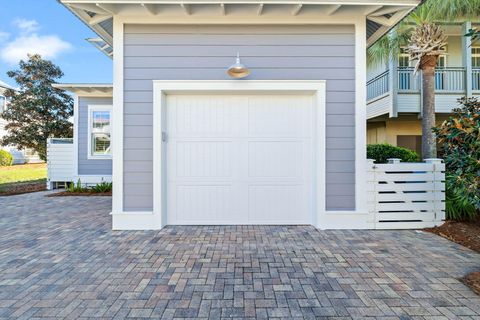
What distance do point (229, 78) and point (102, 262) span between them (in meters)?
3.09

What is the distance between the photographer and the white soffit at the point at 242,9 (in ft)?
12.0

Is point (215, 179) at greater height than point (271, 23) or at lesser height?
lesser

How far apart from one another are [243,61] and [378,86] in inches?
294

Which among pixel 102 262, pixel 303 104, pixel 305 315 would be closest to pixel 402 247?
pixel 305 315

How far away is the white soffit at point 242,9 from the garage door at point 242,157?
1.28m

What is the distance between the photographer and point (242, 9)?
392 centimetres

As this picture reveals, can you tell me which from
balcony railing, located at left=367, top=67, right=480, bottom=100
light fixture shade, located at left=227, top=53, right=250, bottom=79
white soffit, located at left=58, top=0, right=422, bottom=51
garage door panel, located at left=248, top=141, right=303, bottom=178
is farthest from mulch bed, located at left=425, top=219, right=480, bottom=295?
balcony railing, located at left=367, top=67, right=480, bottom=100

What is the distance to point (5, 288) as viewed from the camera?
2.42 meters

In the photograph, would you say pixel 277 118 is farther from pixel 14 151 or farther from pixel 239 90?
pixel 14 151

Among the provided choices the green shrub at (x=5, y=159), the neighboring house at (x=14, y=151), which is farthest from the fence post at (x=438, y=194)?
the neighboring house at (x=14, y=151)

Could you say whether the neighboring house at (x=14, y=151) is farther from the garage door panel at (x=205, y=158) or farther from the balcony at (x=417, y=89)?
the balcony at (x=417, y=89)

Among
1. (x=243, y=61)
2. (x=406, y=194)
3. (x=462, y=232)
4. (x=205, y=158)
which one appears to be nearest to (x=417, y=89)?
(x=406, y=194)

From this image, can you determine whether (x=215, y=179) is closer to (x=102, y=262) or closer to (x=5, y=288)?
(x=102, y=262)

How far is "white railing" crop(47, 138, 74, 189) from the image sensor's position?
870 cm
